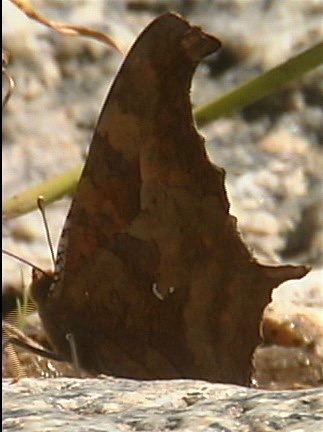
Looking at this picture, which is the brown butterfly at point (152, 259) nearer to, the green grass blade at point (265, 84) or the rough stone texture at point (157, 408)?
the green grass blade at point (265, 84)

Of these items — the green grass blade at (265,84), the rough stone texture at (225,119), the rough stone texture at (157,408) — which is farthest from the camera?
the rough stone texture at (225,119)

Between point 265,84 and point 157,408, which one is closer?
point 157,408

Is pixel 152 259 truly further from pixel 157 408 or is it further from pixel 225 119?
pixel 225 119

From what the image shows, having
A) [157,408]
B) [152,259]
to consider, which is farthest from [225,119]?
[157,408]

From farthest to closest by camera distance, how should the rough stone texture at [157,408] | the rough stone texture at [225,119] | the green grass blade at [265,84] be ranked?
1. the rough stone texture at [225,119]
2. the green grass blade at [265,84]
3. the rough stone texture at [157,408]

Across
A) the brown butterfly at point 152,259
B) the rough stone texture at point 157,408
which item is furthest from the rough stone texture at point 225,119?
the rough stone texture at point 157,408

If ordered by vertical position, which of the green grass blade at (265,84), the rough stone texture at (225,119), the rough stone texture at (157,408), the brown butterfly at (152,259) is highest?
the rough stone texture at (225,119)
